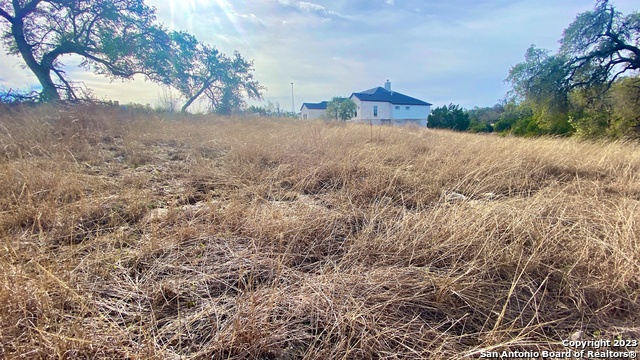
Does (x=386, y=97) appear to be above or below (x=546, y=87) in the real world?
above

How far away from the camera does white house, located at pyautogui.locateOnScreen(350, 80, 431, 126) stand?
3288 centimetres

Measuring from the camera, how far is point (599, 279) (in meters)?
1.36

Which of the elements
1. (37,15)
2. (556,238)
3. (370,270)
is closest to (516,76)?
(556,238)

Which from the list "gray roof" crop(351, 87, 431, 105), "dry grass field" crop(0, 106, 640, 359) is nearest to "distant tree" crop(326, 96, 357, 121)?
Result: "gray roof" crop(351, 87, 431, 105)

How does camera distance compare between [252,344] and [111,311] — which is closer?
[252,344]

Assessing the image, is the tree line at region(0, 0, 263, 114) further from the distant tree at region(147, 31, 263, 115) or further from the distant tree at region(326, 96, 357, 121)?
the distant tree at region(326, 96, 357, 121)

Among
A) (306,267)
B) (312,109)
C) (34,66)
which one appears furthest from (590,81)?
(312,109)

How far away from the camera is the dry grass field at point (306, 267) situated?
1018mm

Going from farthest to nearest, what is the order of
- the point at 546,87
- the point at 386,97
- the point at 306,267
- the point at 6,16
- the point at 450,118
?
the point at 386,97 → the point at 450,118 → the point at 546,87 → the point at 6,16 → the point at 306,267

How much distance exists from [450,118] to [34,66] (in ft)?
88.3

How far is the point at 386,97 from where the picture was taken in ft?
113

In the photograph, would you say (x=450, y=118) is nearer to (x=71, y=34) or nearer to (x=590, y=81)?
(x=590, y=81)

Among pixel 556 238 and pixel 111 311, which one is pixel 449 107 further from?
pixel 111 311

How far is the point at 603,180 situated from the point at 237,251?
14.6ft
